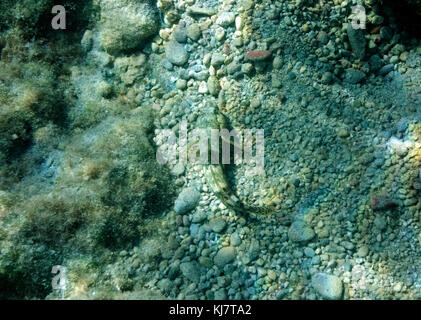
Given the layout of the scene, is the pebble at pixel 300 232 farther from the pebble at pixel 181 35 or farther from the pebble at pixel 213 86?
the pebble at pixel 181 35

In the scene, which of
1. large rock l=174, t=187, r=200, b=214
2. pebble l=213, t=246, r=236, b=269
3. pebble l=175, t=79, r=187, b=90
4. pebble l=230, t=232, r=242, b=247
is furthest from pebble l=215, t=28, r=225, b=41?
pebble l=213, t=246, r=236, b=269

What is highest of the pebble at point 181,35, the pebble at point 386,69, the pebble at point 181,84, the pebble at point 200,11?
the pebble at point 200,11

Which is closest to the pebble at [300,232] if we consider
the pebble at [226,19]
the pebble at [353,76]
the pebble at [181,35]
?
the pebble at [353,76]

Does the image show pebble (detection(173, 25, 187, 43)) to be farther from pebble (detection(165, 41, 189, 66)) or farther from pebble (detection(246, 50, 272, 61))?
pebble (detection(246, 50, 272, 61))

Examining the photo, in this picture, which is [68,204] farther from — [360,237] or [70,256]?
[360,237]

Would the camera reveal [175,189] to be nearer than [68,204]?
No
